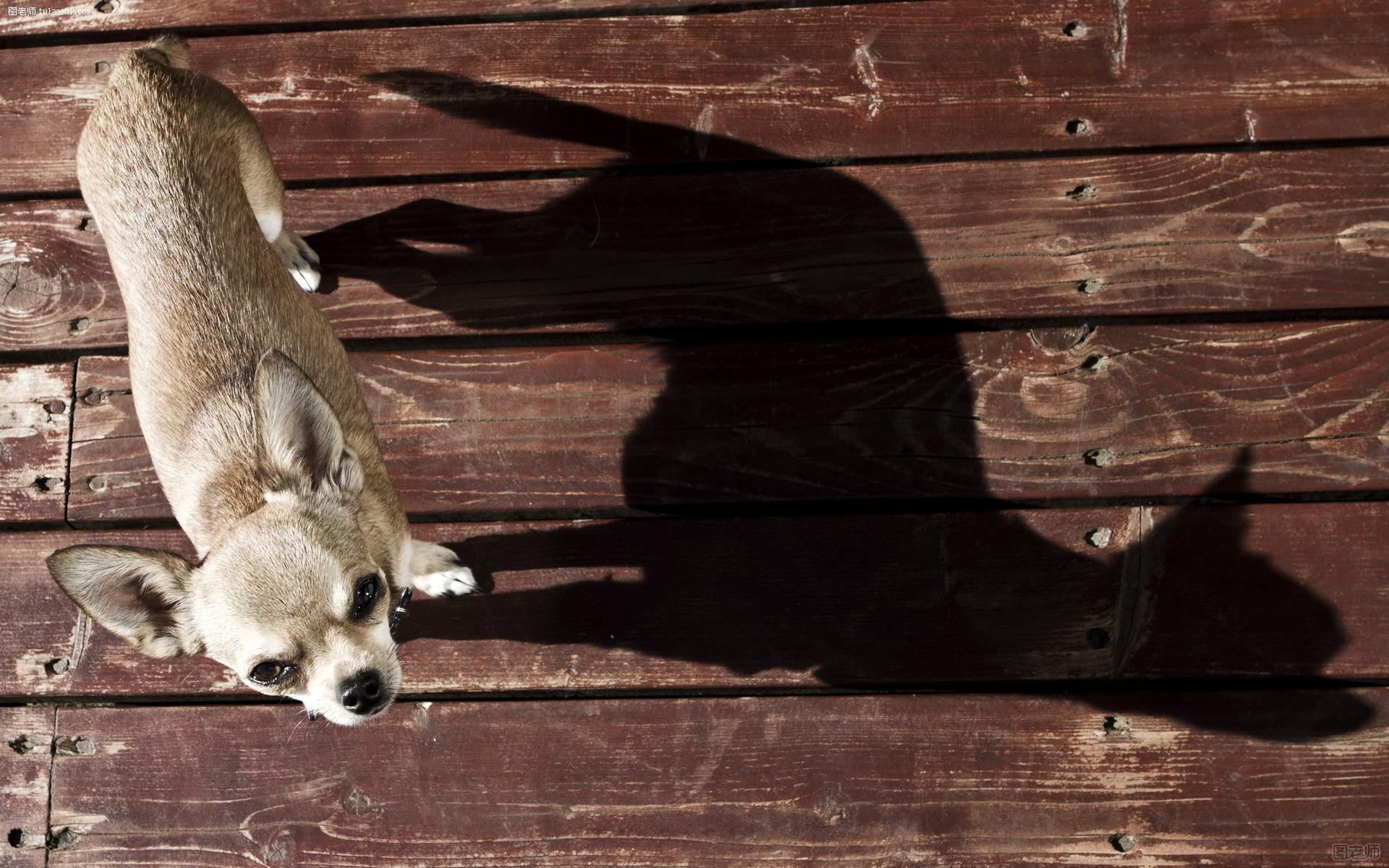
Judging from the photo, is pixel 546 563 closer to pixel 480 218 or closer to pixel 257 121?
pixel 480 218

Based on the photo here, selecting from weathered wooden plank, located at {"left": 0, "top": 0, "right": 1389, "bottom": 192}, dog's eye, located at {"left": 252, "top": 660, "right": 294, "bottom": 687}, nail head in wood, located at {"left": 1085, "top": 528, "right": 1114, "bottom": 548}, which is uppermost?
weathered wooden plank, located at {"left": 0, "top": 0, "right": 1389, "bottom": 192}

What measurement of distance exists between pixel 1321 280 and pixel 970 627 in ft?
4.02

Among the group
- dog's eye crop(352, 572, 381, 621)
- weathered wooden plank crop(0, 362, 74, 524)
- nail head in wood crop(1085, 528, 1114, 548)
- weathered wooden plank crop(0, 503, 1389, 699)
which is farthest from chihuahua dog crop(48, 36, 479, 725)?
nail head in wood crop(1085, 528, 1114, 548)

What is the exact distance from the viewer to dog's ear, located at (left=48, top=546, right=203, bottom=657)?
4.93 ft

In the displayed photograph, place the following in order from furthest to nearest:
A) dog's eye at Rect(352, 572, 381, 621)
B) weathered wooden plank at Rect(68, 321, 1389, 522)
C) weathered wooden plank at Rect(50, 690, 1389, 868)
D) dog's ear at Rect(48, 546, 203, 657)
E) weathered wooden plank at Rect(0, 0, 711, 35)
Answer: weathered wooden plank at Rect(0, 0, 711, 35)
weathered wooden plank at Rect(68, 321, 1389, 522)
weathered wooden plank at Rect(50, 690, 1389, 868)
dog's eye at Rect(352, 572, 381, 621)
dog's ear at Rect(48, 546, 203, 657)

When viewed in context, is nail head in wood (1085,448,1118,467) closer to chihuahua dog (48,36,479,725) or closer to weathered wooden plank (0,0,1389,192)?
weathered wooden plank (0,0,1389,192)

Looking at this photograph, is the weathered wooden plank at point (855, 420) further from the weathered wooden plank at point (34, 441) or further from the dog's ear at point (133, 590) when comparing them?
the dog's ear at point (133, 590)

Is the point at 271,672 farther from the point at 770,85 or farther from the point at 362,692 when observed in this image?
the point at 770,85

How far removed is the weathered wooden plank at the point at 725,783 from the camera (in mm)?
2021

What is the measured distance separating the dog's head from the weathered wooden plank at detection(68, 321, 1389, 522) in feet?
1.45

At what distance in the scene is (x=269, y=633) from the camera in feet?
5.42

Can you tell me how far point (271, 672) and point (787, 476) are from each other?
1211mm

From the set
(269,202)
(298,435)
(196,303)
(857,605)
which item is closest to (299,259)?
(269,202)

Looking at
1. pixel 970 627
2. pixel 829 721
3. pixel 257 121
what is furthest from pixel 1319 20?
pixel 257 121
